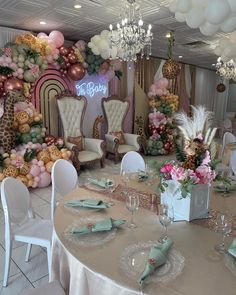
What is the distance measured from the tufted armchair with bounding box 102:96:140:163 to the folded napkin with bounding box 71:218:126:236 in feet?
13.3

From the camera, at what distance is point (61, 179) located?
7.79ft

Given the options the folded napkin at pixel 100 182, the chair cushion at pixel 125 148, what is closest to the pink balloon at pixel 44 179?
the chair cushion at pixel 125 148

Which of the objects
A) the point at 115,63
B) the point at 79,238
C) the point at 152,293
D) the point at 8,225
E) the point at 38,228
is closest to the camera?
the point at 152,293

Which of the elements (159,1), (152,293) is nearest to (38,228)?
(152,293)

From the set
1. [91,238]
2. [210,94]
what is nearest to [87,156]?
[91,238]

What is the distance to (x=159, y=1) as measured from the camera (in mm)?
3154

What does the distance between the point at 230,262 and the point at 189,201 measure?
42cm

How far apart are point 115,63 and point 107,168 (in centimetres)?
233

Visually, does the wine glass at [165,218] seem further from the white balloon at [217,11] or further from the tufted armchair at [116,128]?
the tufted armchair at [116,128]

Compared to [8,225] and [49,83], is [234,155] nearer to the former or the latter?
[8,225]

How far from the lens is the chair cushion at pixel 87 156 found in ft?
15.6

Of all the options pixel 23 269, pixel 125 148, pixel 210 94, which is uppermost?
pixel 210 94

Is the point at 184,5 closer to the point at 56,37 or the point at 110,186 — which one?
the point at 110,186

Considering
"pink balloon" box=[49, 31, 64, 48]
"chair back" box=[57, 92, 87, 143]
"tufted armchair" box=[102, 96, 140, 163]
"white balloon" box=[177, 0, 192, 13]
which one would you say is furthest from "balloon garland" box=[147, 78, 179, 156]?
"white balloon" box=[177, 0, 192, 13]
